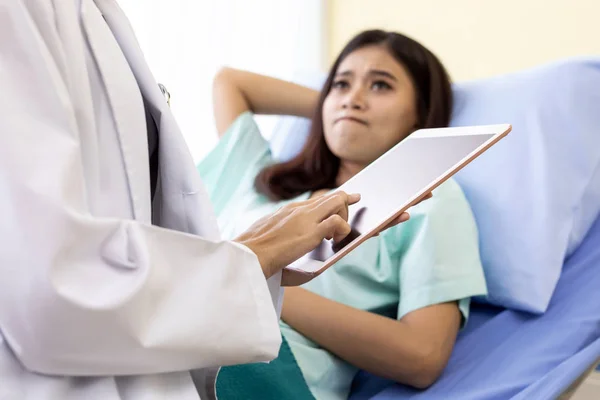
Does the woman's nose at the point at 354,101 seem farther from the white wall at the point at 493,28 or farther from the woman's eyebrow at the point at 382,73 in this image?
the white wall at the point at 493,28

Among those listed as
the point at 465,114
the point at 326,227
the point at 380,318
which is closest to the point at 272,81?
the point at 465,114

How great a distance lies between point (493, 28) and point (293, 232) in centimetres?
122

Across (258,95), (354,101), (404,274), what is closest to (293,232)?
(404,274)

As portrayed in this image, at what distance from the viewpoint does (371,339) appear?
3.11ft

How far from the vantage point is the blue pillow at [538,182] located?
110 cm

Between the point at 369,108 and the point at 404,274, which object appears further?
the point at 369,108

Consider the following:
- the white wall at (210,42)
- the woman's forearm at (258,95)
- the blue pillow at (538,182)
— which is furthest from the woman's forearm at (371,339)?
the white wall at (210,42)

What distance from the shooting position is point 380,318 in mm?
973

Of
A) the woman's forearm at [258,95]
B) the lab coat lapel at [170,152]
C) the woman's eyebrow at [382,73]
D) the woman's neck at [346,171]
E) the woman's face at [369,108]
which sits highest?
the lab coat lapel at [170,152]

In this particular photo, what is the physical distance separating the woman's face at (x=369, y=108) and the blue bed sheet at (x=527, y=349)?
38 centimetres

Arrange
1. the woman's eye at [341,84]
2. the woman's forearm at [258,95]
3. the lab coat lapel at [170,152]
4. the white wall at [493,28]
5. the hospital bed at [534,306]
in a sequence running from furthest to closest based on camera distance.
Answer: the woman's forearm at [258,95], the white wall at [493,28], the woman's eye at [341,84], the hospital bed at [534,306], the lab coat lapel at [170,152]

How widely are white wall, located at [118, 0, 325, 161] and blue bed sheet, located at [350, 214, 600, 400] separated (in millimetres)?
915

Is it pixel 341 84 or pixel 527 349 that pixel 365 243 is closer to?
pixel 527 349

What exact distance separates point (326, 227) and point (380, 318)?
1.27 feet
